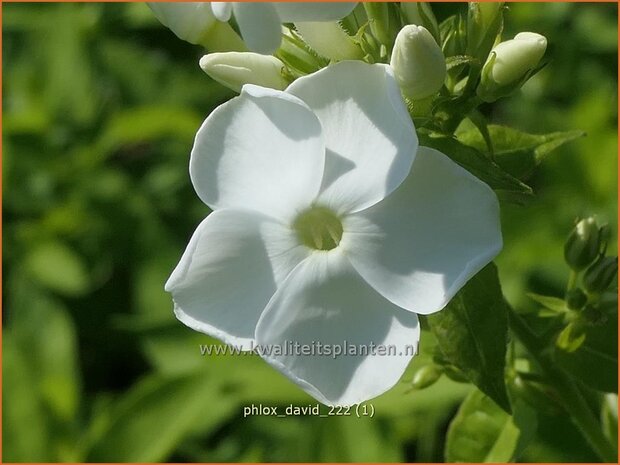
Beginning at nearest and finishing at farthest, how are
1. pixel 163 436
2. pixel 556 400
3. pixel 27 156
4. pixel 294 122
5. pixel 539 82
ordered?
pixel 294 122, pixel 556 400, pixel 163 436, pixel 27 156, pixel 539 82

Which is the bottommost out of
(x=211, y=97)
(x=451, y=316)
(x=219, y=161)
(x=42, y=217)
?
(x=42, y=217)

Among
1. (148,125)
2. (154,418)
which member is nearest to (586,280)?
(154,418)

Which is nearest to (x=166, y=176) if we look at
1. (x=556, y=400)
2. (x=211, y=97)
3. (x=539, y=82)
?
(x=211, y=97)

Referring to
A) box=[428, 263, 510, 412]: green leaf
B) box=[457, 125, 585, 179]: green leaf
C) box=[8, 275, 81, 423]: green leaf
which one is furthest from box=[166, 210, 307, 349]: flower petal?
box=[8, 275, 81, 423]: green leaf

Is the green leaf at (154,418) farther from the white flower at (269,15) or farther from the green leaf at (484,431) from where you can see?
the white flower at (269,15)

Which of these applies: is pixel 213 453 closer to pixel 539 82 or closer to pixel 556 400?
pixel 556 400

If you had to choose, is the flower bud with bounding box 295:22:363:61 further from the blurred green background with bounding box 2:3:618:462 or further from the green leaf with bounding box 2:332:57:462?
the green leaf with bounding box 2:332:57:462

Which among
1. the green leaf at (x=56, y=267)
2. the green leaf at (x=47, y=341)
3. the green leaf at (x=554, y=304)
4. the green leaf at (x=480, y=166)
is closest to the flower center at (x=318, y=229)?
the green leaf at (x=480, y=166)
